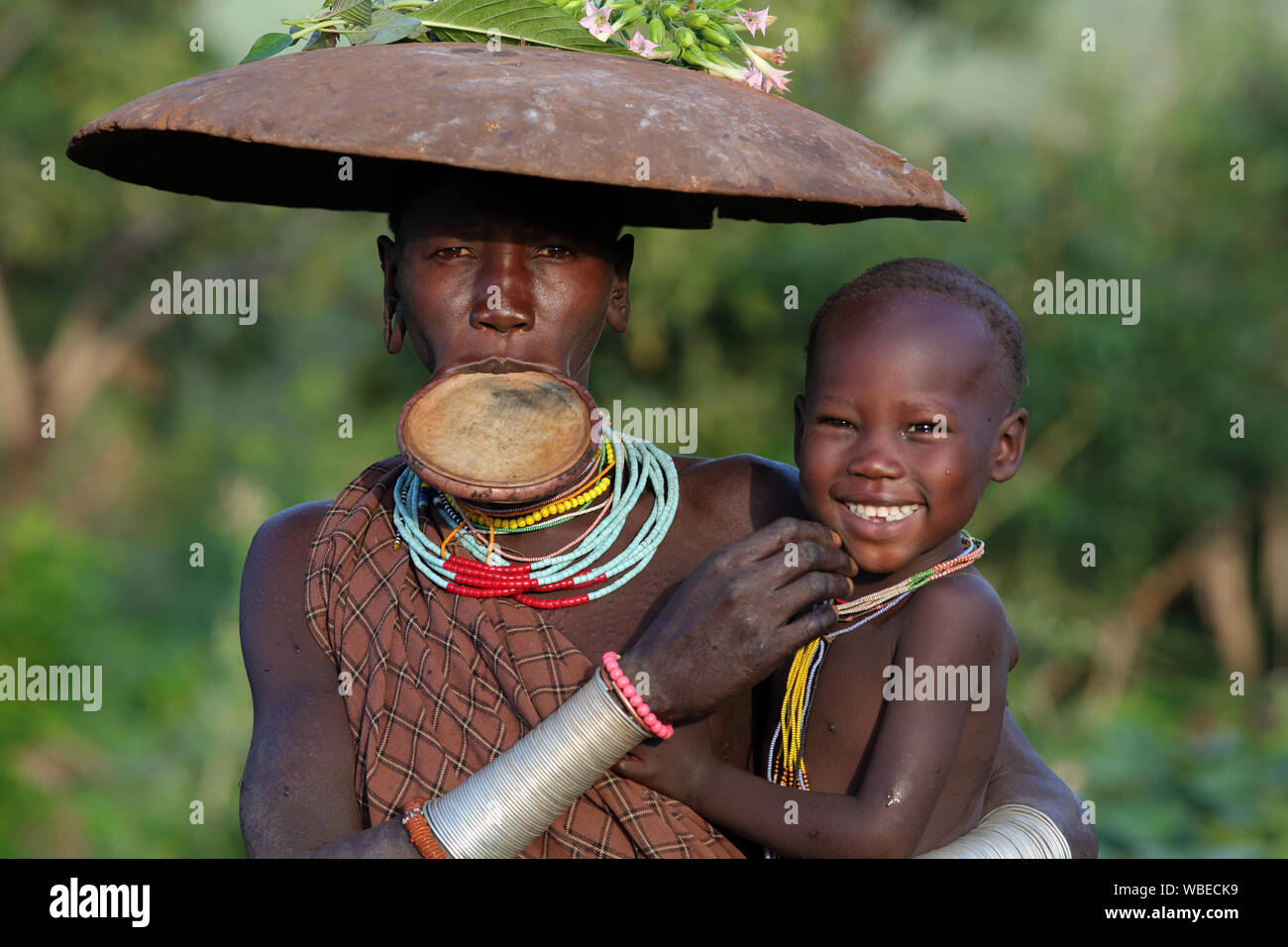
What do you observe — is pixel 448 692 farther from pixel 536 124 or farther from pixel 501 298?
pixel 536 124

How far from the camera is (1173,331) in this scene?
38.0 feet

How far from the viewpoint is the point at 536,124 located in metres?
2.15

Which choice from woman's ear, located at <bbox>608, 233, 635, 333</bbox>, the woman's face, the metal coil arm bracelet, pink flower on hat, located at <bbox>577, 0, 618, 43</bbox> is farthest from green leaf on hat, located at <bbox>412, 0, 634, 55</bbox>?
the metal coil arm bracelet

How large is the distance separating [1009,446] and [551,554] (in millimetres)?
851

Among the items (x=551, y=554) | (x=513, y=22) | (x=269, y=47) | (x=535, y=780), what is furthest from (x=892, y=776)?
(x=269, y=47)

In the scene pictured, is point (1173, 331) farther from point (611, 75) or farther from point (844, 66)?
point (611, 75)

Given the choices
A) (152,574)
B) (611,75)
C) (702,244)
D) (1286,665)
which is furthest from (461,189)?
(152,574)

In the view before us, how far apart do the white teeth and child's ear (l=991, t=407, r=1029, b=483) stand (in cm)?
22

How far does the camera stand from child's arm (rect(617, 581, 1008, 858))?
2.37m

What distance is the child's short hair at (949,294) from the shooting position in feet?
8.39

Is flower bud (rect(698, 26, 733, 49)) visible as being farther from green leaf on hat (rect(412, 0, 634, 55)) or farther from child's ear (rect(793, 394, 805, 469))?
child's ear (rect(793, 394, 805, 469))

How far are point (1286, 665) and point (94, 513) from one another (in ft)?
49.8

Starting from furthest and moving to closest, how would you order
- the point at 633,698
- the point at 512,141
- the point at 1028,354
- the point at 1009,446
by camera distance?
the point at 1028,354, the point at 1009,446, the point at 633,698, the point at 512,141

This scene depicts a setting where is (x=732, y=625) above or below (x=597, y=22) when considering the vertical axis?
below
